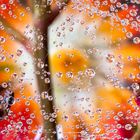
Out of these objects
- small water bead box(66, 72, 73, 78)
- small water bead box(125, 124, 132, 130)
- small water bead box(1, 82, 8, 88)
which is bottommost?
small water bead box(125, 124, 132, 130)

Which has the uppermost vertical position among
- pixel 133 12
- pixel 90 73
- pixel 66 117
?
pixel 133 12

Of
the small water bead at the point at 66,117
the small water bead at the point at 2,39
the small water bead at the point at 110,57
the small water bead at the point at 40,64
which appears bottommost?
the small water bead at the point at 66,117

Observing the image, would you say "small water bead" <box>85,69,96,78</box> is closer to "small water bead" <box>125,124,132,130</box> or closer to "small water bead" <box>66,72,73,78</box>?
"small water bead" <box>66,72,73,78</box>

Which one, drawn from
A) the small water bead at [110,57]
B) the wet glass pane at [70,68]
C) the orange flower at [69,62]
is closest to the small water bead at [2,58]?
the wet glass pane at [70,68]

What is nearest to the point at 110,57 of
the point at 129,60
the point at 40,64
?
the point at 129,60

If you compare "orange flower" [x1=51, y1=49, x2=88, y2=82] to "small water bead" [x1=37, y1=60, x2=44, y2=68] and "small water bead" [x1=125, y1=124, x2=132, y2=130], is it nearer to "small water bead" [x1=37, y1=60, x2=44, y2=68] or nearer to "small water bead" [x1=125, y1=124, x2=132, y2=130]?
"small water bead" [x1=37, y1=60, x2=44, y2=68]

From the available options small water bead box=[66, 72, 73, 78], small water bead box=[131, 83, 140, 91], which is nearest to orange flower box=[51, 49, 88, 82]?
small water bead box=[66, 72, 73, 78]

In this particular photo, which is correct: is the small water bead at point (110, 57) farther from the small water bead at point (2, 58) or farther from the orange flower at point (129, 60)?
the small water bead at point (2, 58)

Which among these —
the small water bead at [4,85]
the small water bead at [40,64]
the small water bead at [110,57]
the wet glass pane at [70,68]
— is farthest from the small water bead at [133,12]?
the small water bead at [4,85]

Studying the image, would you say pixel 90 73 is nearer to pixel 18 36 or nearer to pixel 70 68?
pixel 70 68

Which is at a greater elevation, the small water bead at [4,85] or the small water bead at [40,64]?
the small water bead at [40,64]

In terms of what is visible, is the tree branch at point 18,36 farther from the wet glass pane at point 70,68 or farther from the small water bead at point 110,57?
the small water bead at point 110,57

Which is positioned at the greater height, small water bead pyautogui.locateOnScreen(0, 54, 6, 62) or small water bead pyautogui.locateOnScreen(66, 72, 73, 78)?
small water bead pyautogui.locateOnScreen(0, 54, 6, 62)
